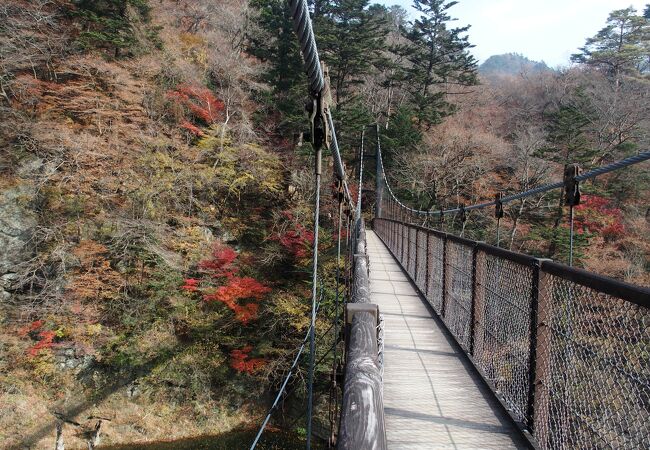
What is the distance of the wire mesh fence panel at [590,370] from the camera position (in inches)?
57.9

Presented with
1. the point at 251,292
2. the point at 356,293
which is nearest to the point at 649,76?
the point at 251,292

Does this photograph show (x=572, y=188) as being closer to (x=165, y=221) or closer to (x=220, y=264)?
(x=220, y=264)

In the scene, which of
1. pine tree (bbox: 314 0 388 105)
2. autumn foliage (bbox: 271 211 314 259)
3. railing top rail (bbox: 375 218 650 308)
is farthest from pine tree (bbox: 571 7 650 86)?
railing top rail (bbox: 375 218 650 308)

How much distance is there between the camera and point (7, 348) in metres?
9.93

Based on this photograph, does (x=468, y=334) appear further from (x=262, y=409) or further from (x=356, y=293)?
(x=262, y=409)

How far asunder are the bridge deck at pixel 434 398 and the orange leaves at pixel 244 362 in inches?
299

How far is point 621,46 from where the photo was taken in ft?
89.4

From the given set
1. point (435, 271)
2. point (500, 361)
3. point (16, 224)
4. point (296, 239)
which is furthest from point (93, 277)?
point (500, 361)

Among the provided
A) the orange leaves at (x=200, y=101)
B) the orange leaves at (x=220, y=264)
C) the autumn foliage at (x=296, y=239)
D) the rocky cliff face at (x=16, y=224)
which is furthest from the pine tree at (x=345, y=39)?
the rocky cliff face at (x=16, y=224)

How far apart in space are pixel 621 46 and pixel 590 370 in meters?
35.0

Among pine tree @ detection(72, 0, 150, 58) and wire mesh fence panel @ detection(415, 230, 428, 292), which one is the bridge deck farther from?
pine tree @ detection(72, 0, 150, 58)

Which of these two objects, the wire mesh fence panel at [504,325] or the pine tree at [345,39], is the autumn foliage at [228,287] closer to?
the wire mesh fence panel at [504,325]

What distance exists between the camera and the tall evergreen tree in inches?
909

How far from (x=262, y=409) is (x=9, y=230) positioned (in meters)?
8.83
